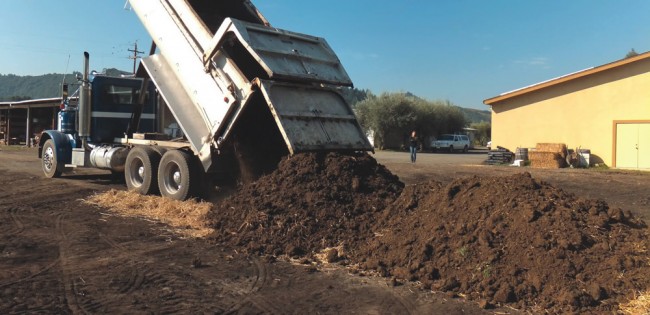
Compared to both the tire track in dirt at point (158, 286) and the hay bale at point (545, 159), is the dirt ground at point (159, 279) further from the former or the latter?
the hay bale at point (545, 159)

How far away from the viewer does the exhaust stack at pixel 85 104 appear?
12602mm

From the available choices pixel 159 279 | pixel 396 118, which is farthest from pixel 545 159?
pixel 396 118

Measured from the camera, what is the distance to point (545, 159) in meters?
24.0

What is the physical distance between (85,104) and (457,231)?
10.4 metres

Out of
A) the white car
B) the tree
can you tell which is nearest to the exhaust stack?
the tree

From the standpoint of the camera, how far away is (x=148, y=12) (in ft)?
35.1

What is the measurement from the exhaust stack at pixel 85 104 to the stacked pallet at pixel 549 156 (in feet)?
64.3

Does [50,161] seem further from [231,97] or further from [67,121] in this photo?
[231,97]

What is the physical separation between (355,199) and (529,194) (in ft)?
7.98

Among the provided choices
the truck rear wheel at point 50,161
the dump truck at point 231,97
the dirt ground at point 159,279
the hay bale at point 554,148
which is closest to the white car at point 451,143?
the hay bale at point 554,148

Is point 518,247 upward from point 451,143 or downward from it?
downward

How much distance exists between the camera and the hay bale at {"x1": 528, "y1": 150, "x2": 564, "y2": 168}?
77.8 feet

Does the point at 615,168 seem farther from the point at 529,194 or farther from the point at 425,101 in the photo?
the point at 425,101

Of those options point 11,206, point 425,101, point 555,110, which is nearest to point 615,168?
point 555,110
